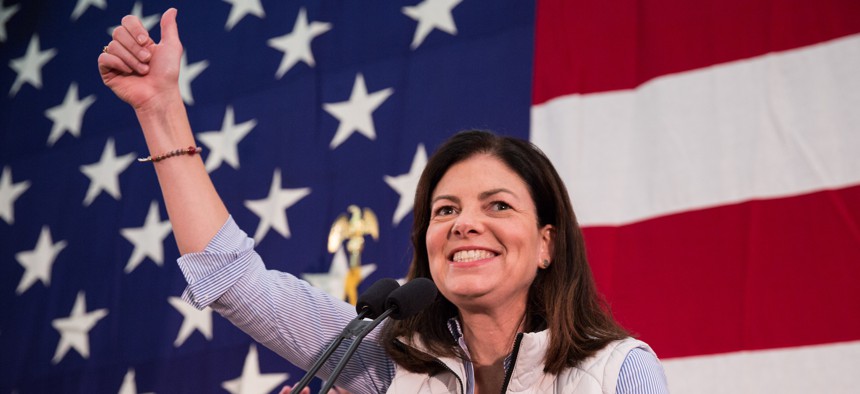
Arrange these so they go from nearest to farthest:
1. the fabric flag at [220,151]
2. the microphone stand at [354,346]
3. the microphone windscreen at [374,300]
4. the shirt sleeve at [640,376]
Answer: the microphone stand at [354,346] < the microphone windscreen at [374,300] < the shirt sleeve at [640,376] < the fabric flag at [220,151]

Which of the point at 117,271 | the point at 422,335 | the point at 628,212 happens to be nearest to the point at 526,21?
the point at 628,212

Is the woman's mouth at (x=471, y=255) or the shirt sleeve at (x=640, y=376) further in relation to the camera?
the woman's mouth at (x=471, y=255)

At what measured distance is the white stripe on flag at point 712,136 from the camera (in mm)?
2354

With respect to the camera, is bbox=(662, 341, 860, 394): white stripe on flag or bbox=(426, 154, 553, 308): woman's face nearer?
bbox=(426, 154, 553, 308): woman's face

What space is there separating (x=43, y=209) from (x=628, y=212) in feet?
9.07

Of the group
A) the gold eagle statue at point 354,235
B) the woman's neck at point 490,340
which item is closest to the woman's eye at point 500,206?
the woman's neck at point 490,340

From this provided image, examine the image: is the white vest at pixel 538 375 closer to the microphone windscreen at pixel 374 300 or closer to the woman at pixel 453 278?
the woman at pixel 453 278

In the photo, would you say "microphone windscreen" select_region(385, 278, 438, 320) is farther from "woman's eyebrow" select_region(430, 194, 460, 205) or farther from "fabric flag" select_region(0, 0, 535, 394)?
"fabric flag" select_region(0, 0, 535, 394)

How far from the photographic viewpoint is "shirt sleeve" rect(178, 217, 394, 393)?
1.58 metres

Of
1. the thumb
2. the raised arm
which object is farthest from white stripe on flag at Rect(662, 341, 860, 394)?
the thumb

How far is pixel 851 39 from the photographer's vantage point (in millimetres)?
2373

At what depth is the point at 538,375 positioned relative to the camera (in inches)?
62.4

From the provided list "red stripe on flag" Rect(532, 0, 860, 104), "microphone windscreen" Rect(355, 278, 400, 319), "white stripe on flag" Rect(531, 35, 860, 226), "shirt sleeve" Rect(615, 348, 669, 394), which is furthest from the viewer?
"red stripe on flag" Rect(532, 0, 860, 104)

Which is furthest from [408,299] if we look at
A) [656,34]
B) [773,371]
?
[656,34]
